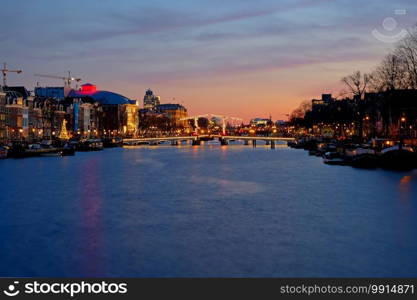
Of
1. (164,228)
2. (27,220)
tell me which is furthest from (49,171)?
(164,228)

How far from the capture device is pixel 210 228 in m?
21.5

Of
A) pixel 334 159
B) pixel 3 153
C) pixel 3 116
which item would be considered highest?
pixel 3 116

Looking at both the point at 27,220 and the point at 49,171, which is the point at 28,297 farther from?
the point at 49,171

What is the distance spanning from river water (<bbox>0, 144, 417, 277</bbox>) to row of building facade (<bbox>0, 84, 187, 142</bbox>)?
5704 cm

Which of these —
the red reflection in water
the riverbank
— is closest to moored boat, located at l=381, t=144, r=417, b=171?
the riverbank

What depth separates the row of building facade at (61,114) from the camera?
308ft

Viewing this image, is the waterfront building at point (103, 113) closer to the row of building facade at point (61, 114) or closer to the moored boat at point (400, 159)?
the row of building facade at point (61, 114)

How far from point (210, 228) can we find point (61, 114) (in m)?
104

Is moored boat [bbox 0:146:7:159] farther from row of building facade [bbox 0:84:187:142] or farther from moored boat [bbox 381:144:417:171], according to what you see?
moored boat [bbox 381:144:417:171]

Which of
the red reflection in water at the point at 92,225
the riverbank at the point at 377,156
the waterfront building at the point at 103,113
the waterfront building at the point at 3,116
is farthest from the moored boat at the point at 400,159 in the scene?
the waterfront building at the point at 103,113

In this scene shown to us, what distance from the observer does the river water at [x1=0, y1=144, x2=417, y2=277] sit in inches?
637

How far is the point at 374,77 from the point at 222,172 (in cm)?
2830

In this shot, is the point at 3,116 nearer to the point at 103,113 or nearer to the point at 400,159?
the point at 400,159

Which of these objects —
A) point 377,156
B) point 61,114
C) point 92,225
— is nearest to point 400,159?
point 377,156
